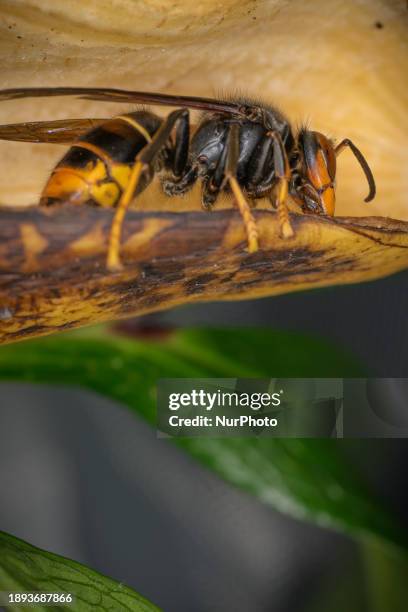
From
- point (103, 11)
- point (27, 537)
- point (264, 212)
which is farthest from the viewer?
point (27, 537)

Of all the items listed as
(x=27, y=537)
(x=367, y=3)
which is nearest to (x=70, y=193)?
(x=367, y=3)

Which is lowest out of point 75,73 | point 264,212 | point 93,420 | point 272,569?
point 272,569

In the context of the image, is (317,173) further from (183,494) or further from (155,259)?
(183,494)

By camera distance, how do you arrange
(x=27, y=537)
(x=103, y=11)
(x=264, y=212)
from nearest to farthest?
1. (x=264, y=212)
2. (x=103, y=11)
3. (x=27, y=537)

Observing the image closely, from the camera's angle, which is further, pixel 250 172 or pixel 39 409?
pixel 39 409

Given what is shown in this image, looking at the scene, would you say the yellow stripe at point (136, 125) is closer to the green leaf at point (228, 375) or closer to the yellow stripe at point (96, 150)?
the yellow stripe at point (96, 150)

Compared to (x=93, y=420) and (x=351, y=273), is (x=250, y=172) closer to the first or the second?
(x=351, y=273)

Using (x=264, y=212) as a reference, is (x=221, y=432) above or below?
below

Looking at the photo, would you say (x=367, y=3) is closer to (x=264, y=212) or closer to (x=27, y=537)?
(x=264, y=212)
